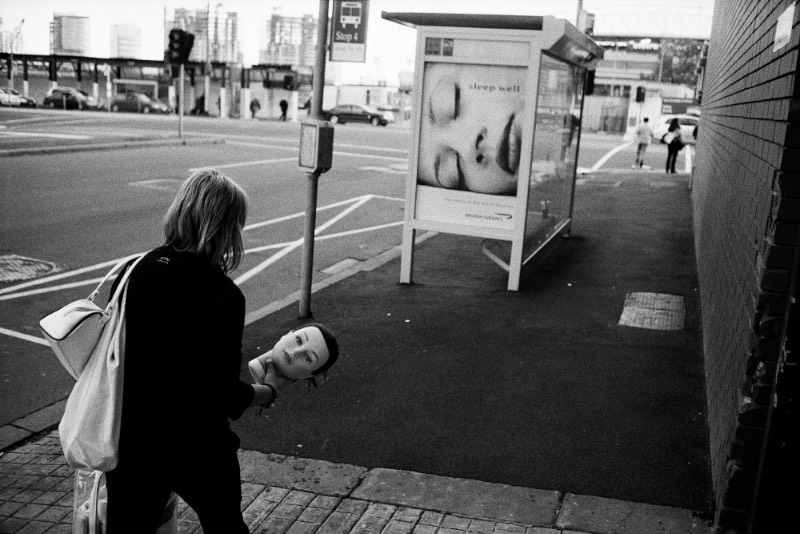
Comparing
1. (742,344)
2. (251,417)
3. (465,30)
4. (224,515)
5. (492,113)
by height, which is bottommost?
(251,417)

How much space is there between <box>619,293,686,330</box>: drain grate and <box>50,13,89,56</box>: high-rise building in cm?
5063

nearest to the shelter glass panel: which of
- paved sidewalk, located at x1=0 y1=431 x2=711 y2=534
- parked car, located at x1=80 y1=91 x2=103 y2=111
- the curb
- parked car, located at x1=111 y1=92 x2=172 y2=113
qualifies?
paved sidewalk, located at x1=0 y1=431 x2=711 y2=534

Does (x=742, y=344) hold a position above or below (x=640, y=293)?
above

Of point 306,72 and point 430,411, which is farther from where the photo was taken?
point 306,72

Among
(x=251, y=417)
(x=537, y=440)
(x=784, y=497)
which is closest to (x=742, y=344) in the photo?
(x=784, y=497)

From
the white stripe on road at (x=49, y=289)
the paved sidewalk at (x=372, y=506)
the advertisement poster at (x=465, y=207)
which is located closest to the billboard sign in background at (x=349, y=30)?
the advertisement poster at (x=465, y=207)

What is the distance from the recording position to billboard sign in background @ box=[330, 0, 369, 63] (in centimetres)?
719

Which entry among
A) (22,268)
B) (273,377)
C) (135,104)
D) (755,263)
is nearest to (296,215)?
(22,268)

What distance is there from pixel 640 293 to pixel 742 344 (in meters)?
5.08

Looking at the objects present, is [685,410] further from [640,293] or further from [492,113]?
[492,113]

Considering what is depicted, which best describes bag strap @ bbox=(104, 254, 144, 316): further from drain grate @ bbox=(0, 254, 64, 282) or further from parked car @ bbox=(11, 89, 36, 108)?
parked car @ bbox=(11, 89, 36, 108)

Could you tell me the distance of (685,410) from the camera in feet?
17.7

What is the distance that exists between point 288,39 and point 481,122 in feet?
428

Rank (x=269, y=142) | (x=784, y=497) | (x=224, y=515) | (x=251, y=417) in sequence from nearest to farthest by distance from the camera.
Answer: (x=224, y=515) < (x=784, y=497) < (x=251, y=417) < (x=269, y=142)
